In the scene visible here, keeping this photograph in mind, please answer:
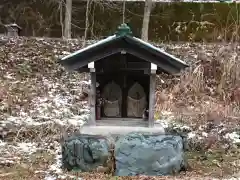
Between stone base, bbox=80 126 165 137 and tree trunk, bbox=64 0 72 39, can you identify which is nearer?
stone base, bbox=80 126 165 137

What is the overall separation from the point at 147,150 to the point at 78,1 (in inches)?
429

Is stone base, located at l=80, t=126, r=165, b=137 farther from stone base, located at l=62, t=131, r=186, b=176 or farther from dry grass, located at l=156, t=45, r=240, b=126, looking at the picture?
dry grass, located at l=156, t=45, r=240, b=126

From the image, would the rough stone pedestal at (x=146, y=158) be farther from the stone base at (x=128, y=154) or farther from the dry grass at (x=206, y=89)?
the dry grass at (x=206, y=89)

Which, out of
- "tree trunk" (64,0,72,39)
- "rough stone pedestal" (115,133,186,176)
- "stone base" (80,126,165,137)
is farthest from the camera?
"tree trunk" (64,0,72,39)

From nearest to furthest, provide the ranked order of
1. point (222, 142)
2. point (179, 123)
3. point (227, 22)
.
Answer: point (222, 142)
point (179, 123)
point (227, 22)

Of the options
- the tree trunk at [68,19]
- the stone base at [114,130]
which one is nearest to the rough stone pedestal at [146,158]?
the stone base at [114,130]

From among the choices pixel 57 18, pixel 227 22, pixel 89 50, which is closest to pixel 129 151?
pixel 89 50

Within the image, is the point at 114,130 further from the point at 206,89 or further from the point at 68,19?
the point at 68,19

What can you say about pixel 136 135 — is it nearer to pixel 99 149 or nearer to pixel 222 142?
pixel 99 149

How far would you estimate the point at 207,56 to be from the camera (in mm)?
12312

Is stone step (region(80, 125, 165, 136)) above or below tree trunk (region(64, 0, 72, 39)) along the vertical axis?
below

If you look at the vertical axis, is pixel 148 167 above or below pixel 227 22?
below

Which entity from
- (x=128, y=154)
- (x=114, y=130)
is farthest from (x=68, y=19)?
(x=128, y=154)

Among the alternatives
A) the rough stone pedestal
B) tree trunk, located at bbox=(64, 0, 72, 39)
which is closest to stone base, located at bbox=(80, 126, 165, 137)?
the rough stone pedestal
